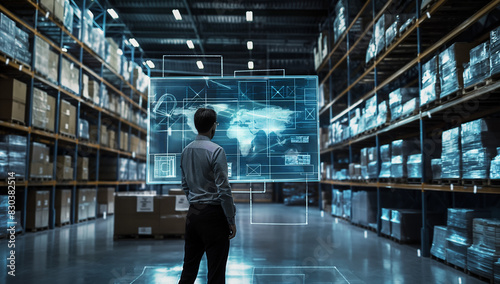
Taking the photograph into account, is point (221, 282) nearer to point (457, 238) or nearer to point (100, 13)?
point (457, 238)

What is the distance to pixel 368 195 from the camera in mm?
9836

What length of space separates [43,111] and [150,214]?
136 inches

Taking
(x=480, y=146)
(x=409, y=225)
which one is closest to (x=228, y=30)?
(x=409, y=225)

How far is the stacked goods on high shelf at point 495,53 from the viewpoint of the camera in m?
4.62

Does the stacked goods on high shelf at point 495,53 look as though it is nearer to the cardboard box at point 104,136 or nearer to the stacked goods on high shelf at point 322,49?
the stacked goods on high shelf at point 322,49

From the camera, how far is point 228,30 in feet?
54.9

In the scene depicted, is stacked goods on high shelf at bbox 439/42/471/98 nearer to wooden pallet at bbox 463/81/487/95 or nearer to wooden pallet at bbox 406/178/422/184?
wooden pallet at bbox 463/81/487/95

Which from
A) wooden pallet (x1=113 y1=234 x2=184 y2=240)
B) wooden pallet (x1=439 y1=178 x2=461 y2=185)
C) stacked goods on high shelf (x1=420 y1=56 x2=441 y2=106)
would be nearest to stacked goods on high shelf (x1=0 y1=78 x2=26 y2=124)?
wooden pallet (x1=113 y1=234 x2=184 y2=240)

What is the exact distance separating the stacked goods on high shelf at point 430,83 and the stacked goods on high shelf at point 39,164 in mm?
7749

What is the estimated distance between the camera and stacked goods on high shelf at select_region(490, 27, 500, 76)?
4.62 meters

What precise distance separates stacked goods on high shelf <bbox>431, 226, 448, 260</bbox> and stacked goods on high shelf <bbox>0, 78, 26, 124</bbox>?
7745 millimetres

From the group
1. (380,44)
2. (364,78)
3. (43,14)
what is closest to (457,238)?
(380,44)

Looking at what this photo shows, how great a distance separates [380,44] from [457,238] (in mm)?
4641

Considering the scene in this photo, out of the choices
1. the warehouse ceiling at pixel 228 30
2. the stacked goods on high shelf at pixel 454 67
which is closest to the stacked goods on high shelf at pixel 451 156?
the stacked goods on high shelf at pixel 454 67
